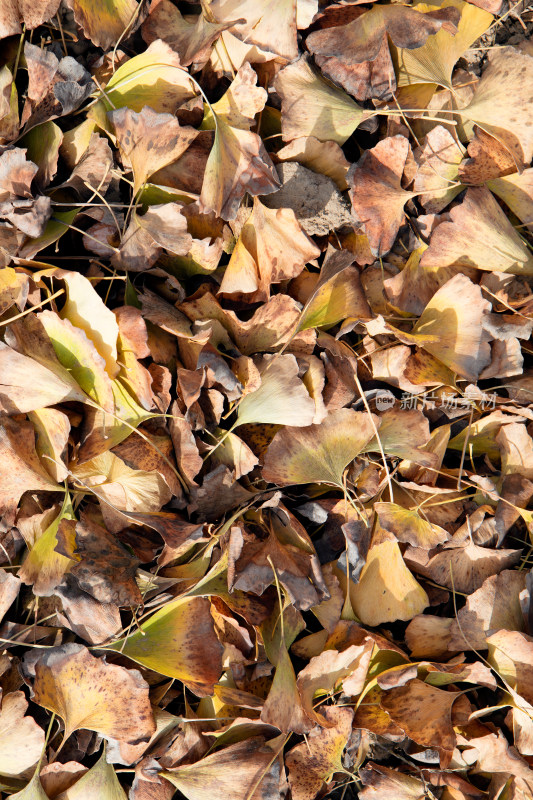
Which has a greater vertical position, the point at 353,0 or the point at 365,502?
the point at 353,0

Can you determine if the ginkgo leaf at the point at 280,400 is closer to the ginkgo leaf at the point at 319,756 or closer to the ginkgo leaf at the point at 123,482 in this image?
the ginkgo leaf at the point at 123,482

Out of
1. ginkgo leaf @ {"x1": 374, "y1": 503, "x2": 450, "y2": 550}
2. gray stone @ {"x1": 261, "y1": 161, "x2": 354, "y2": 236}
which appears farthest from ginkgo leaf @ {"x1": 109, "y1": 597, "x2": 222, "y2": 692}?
gray stone @ {"x1": 261, "y1": 161, "x2": 354, "y2": 236}

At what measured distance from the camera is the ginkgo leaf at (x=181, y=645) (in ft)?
2.03

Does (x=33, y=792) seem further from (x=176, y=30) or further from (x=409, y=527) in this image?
(x=176, y=30)

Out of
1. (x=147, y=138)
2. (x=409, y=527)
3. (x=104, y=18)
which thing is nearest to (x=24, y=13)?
(x=104, y=18)

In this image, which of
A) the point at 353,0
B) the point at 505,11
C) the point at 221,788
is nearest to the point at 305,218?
the point at 353,0

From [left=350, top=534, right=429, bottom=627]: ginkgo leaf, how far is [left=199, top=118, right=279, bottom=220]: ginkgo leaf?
0.39 metres

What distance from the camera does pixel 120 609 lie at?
0.64 m

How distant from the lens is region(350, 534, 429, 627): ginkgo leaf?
2.18ft

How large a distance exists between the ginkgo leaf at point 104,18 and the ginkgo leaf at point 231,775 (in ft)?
2.43

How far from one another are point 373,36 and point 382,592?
59cm

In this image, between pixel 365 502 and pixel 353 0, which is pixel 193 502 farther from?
pixel 353 0

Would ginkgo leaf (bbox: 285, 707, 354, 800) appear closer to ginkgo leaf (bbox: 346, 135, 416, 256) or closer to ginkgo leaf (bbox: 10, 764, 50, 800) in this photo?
ginkgo leaf (bbox: 10, 764, 50, 800)

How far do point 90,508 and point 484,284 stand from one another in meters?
0.50
